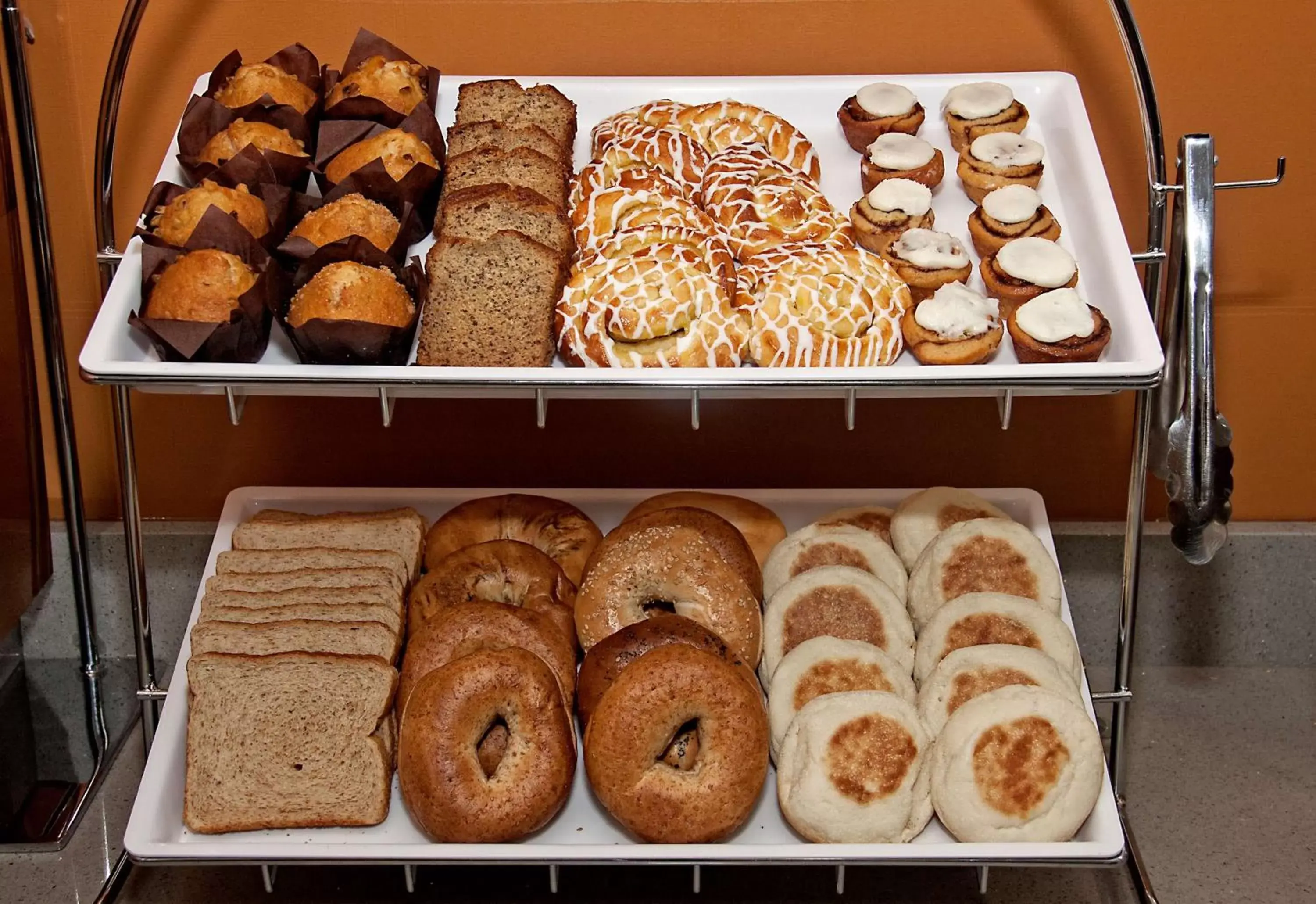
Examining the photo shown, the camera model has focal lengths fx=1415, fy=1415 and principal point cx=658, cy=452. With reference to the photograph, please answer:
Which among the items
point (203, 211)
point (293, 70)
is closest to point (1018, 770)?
point (203, 211)

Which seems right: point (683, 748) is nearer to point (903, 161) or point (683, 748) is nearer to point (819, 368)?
point (819, 368)

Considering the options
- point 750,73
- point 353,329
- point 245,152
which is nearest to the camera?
point 353,329

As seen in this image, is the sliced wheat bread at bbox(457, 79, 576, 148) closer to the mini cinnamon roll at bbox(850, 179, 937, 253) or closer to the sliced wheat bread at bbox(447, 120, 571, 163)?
the sliced wheat bread at bbox(447, 120, 571, 163)

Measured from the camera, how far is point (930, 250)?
5.41ft

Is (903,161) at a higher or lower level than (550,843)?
higher

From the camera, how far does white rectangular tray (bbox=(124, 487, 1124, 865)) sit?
5.15 ft

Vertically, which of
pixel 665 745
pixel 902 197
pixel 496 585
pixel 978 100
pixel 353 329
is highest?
pixel 978 100

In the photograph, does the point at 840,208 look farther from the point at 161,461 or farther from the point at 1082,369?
the point at 161,461

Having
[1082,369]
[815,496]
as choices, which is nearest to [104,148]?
[815,496]

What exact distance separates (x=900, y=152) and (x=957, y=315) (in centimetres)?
31

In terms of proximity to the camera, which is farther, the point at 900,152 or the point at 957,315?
the point at 900,152

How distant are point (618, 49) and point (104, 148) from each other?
0.72 metres

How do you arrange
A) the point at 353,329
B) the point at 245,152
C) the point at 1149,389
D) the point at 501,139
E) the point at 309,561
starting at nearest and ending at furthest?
the point at 353,329 < the point at 1149,389 < the point at 245,152 < the point at 501,139 < the point at 309,561

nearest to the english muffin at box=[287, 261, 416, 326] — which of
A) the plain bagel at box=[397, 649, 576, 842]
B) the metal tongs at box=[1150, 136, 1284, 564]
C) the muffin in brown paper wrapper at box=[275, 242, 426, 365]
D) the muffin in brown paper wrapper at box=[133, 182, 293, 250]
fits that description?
the muffin in brown paper wrapper at box=[275, 242, 426, 365]
